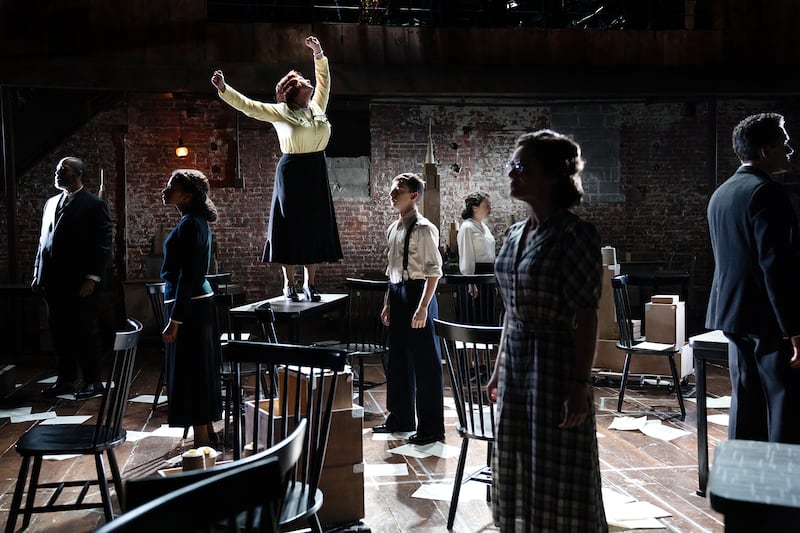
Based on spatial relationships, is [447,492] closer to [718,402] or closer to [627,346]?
[627,346]

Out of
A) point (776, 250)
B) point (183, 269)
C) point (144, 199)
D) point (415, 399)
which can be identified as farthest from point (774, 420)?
point (144, 199)

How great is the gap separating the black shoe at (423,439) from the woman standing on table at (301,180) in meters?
1.28

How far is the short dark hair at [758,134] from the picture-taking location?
2.92 m

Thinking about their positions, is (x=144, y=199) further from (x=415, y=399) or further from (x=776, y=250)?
(x=776, y=250)

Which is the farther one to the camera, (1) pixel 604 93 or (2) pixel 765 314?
(1) pixel 604 93

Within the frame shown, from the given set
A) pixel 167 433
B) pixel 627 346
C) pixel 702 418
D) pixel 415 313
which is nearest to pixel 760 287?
pixel 702 418

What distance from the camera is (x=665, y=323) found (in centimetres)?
545

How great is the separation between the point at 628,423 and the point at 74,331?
419cm

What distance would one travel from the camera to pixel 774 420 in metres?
2.79

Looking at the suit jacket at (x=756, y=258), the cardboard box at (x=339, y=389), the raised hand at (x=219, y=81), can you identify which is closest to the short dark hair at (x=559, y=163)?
the suit jacket at (x=756, y=258)

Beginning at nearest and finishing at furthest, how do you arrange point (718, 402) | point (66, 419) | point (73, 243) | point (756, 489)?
point (756, 489), point (66, 419), point (718, 402), point (73, 243)

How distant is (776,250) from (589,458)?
1309 mm

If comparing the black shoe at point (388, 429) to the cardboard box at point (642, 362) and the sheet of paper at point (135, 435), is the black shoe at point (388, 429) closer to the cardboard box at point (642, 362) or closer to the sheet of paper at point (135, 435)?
the sheet of paper at point (135, 435)

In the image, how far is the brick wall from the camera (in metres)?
9.51
